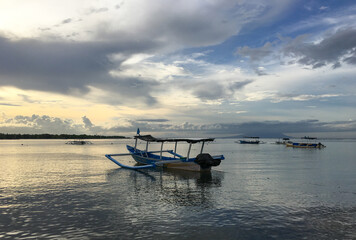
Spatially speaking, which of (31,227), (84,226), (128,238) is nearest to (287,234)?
(128,238)

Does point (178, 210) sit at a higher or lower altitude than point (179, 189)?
higher

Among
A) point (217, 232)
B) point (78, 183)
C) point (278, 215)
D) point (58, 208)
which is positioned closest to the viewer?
point (217, 232)

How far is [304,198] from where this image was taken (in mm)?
17469

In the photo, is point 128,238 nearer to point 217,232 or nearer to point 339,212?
point 217,232

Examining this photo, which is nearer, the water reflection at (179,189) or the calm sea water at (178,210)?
the calm sea water at (178,210)

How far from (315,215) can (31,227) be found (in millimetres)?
14113

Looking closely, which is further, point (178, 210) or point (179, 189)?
point (179, 189)

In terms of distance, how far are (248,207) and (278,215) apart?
75.8 inches

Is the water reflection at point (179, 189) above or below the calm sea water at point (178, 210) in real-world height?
below

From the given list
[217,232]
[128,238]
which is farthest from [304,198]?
[128,238]

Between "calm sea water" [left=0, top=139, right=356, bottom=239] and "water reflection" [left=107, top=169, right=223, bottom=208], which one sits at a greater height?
"calm sea water" [left=0, top=139, right=356, bottom=239]

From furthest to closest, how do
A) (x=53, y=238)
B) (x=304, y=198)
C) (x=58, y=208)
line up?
(x=304, y=198), (x=58, y=208), (x=53, y=238)

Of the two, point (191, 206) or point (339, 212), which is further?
point (191, 206)

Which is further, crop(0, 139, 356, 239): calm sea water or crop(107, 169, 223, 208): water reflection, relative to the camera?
crop(107, 169, 223, 208): water reflection
